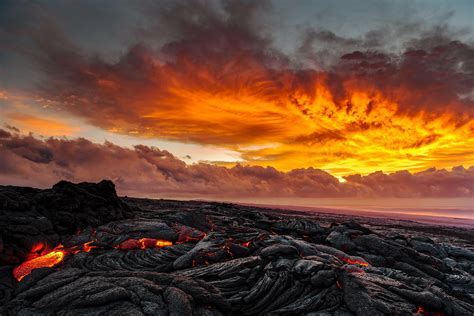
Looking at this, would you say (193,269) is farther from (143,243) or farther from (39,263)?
(39,263)

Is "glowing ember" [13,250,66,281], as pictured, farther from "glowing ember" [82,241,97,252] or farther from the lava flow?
"glowing ember" [82,241,97,252]

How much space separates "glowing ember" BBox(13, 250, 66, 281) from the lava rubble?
9cm

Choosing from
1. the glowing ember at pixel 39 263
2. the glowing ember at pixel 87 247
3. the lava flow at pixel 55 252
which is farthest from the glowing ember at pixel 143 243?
the glowing ember at pixel 39 263

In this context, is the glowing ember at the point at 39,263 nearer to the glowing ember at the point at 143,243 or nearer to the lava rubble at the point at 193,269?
the lava rubble at the point at 193,269

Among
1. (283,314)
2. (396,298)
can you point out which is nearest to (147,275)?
(283,314)

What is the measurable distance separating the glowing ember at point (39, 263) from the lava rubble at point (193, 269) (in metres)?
0.09

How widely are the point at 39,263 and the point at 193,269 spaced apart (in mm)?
12460

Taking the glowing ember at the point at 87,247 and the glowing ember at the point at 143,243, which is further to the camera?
the glowing ember at the point at 143,243

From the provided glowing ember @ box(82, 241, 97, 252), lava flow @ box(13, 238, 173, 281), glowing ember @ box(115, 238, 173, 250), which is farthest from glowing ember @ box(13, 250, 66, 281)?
glowing ember @ box(115, 238, 173, 250)

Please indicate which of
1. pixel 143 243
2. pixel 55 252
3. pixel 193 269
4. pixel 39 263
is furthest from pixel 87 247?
pixel 193 269

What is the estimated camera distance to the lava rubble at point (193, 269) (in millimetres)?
16438

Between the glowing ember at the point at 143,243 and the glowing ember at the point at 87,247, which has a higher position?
the glowing ember at the point at 143,243

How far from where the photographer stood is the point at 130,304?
50.4ft

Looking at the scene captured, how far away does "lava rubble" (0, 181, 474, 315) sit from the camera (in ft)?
53.9
